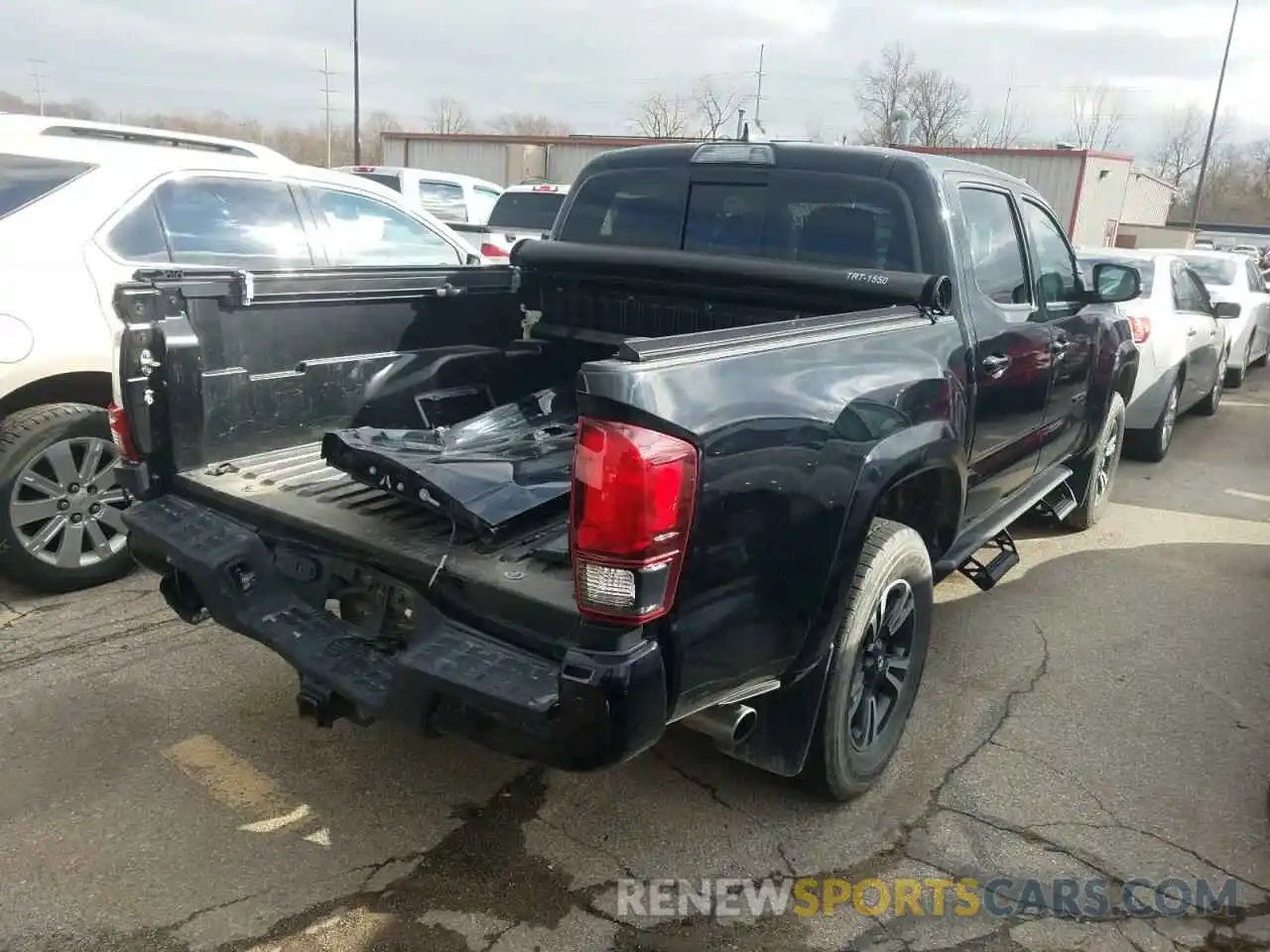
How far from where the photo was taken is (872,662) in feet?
10.7

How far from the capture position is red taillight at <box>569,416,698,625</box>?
2.19 meters

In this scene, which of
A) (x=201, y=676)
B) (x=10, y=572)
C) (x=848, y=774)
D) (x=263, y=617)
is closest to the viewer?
(x=263, y=617)

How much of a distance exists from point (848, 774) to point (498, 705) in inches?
53.9

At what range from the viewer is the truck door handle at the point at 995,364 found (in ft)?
12.3

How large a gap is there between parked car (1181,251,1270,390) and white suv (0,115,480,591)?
10.3 m

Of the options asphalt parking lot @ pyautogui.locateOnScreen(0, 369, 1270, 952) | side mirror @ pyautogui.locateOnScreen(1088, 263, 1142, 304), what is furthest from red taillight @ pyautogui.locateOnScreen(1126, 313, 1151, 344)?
asphalt parking lot @ pyautogui.locateOnScreen(0, 369, 1270, 952)

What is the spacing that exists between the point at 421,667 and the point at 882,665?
162 cm

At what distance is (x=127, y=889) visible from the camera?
8.94 feet

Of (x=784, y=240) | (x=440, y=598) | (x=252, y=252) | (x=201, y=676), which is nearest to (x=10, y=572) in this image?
(x=201, y=676)

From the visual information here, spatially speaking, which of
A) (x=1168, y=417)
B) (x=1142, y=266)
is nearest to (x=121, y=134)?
(x=1142, y=266)

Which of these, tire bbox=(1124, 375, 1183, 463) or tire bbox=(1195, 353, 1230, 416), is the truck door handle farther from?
tire bbox=(1195, 353, 1230, 416)

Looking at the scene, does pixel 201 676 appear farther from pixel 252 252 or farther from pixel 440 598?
pixel 252 252

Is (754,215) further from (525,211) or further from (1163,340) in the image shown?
(525,211)

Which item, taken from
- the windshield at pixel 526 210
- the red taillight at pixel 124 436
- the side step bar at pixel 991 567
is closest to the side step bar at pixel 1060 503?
the side step bar at pixel 991 567
